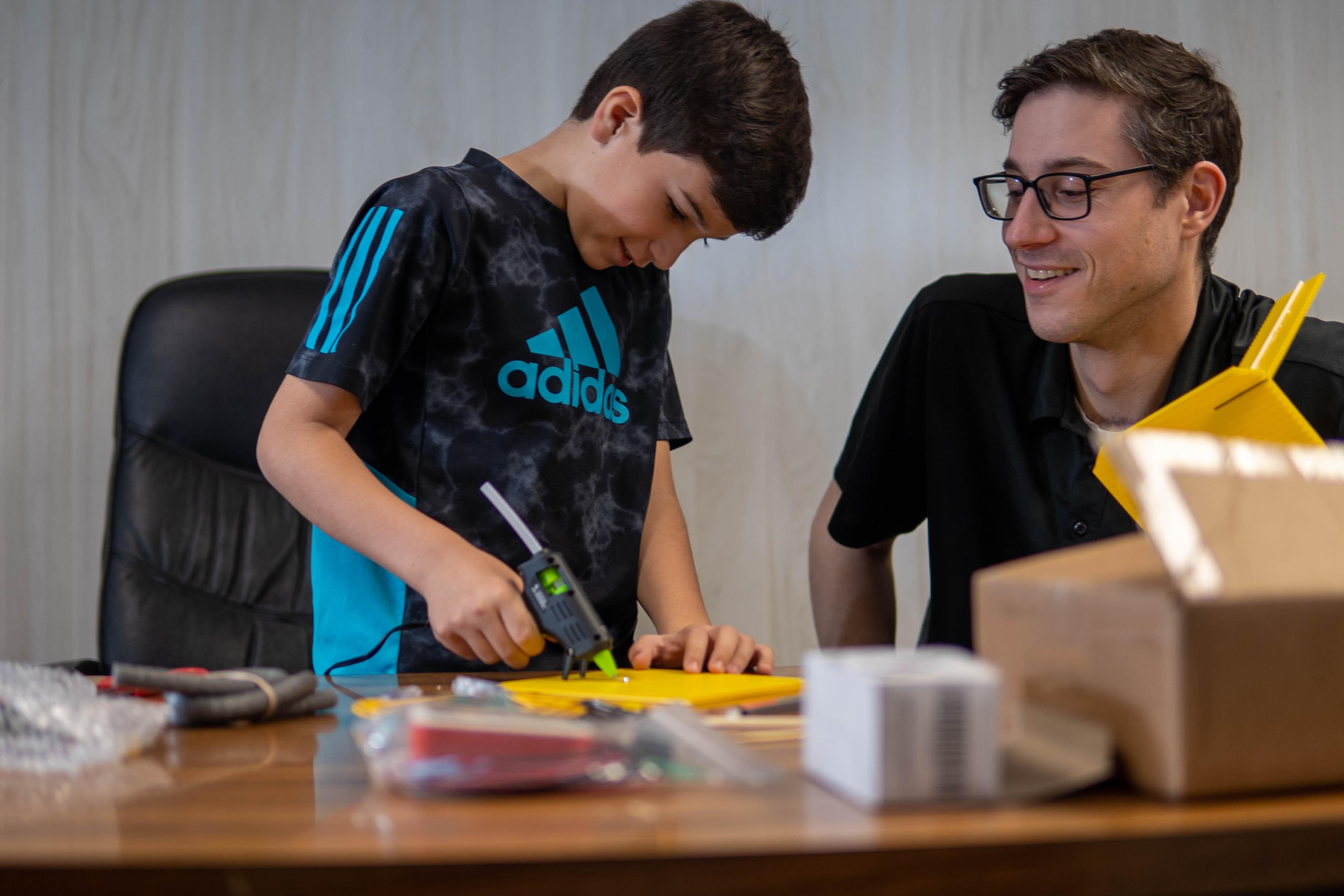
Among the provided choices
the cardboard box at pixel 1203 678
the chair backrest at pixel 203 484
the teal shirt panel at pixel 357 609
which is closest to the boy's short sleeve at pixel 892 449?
the teal shirt panel at pixel 357 609

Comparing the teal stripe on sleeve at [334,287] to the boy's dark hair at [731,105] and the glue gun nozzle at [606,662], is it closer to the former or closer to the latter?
the boy's dark hair at [731,105]

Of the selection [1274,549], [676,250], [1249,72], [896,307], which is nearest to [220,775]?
[1274,549]

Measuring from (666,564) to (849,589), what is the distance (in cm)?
41

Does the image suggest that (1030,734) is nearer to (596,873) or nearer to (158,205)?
(596,873)

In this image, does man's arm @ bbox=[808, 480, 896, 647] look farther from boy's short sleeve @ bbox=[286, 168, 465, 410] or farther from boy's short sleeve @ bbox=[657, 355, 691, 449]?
boy's short sleeve @ bbox=[286, 168, 465, 410]

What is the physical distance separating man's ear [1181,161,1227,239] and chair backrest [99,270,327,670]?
1.23 metres

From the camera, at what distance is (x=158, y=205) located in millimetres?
1786

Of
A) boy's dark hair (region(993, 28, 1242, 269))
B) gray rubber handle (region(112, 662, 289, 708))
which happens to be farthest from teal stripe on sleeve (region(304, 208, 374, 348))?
boy's dark hair (region(993, 28, 1242, 269))

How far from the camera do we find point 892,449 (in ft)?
4.71

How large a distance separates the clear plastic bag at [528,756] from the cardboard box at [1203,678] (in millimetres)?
155

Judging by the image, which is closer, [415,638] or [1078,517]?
[415,638]

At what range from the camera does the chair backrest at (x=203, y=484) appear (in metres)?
1.49

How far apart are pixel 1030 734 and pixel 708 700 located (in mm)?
318

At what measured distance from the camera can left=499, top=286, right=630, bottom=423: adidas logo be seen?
1115 mm
